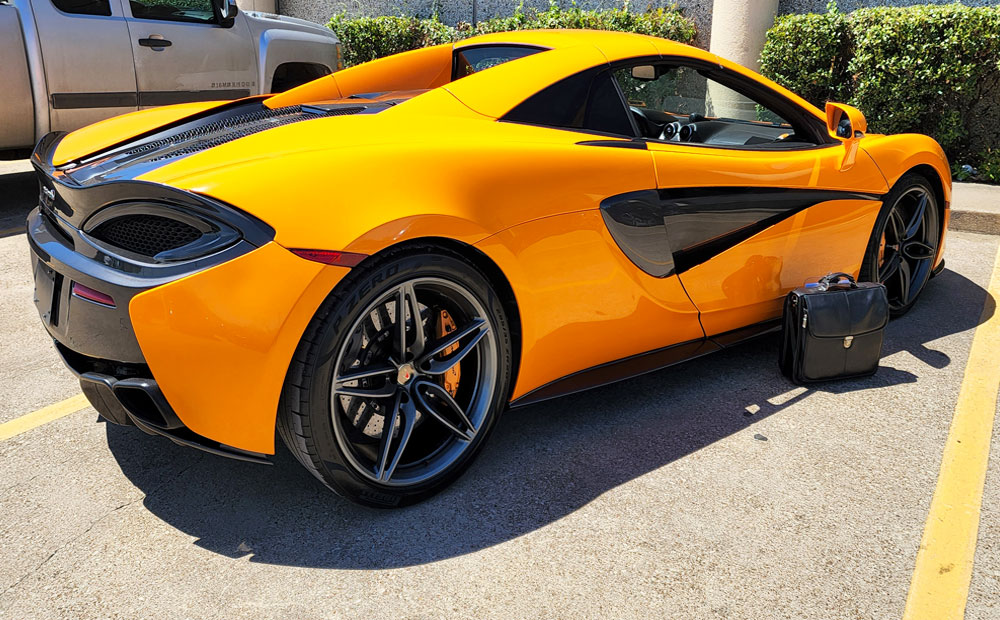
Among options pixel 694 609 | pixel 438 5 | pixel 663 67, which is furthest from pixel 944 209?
pixel 438 5

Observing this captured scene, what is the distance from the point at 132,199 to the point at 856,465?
2580 mm

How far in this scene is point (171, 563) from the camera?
2.34 meters

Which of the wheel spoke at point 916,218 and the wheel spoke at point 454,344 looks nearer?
the wheel spoke at point 454,344

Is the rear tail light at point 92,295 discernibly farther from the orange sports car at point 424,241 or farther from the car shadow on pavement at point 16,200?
the car shadow on pavement at point 16,200

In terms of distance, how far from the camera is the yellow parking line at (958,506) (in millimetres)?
2283

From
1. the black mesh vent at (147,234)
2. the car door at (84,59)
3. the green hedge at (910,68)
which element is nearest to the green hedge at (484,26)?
the green hedge at (910,68)

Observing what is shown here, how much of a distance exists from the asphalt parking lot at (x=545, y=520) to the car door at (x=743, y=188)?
52 centimetres

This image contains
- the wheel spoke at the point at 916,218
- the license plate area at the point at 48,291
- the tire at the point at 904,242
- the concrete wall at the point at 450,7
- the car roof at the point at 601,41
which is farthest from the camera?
the concrete wall at the point at 450,7

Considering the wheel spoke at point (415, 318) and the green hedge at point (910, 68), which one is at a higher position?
the green hedge at point (910, 68)

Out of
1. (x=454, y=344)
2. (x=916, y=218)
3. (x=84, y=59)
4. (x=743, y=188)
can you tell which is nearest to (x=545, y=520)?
(x=454, y=344)

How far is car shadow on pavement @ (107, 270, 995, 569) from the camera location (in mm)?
2473

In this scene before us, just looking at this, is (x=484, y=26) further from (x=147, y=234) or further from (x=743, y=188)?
(x=147, y=234)

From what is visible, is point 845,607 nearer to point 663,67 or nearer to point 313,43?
point 663,67

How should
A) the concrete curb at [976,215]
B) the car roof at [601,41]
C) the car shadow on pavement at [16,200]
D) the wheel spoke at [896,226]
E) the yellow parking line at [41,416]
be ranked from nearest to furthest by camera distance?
the yellow parking line at [41,416] → the car roof at [601,41] → the wheel spoke at [896,226] → the car shadow on pavement at [16,200] → the concrete curb at [976,215]
